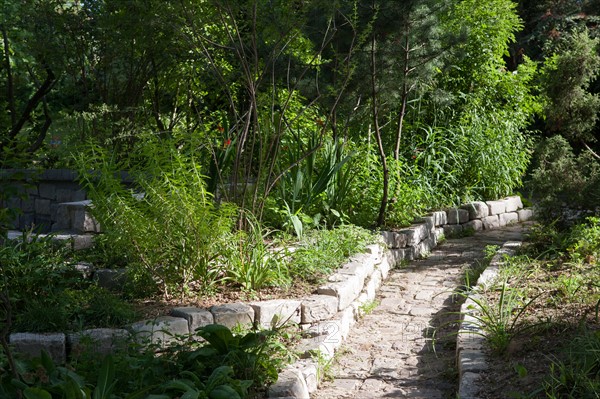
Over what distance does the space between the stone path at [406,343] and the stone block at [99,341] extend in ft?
3.90

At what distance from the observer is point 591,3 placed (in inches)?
631

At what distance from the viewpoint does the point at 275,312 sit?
195 inches

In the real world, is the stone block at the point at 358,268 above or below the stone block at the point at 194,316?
above

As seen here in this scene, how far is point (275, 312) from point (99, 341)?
124 centimetres

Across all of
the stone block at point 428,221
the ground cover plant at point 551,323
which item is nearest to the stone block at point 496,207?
the stone block at point 428,221

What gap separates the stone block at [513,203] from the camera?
10.8m

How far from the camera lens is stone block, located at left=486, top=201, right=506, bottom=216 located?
10.4 meters

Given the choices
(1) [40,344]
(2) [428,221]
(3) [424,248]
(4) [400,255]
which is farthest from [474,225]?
(1) [40,344]

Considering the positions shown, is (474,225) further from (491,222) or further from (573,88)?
(573,88)

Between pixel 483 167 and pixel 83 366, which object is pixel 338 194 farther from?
pixel 83 366

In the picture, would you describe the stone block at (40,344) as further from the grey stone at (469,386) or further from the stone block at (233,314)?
the grey stone at (469,386)

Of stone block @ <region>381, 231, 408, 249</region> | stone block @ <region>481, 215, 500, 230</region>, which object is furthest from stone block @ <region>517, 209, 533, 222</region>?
stone block @ <region>381, 231, 408, 249</region>

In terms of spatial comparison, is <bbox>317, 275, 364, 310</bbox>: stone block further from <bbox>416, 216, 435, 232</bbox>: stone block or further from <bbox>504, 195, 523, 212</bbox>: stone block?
<bbox>504, 195, 523, 212</bbox>: stone block

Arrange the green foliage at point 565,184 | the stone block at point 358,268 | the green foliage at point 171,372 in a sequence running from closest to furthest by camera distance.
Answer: the green foliage at point 171,372, the stone block at point 358,268, the green foliage at point 565,184
